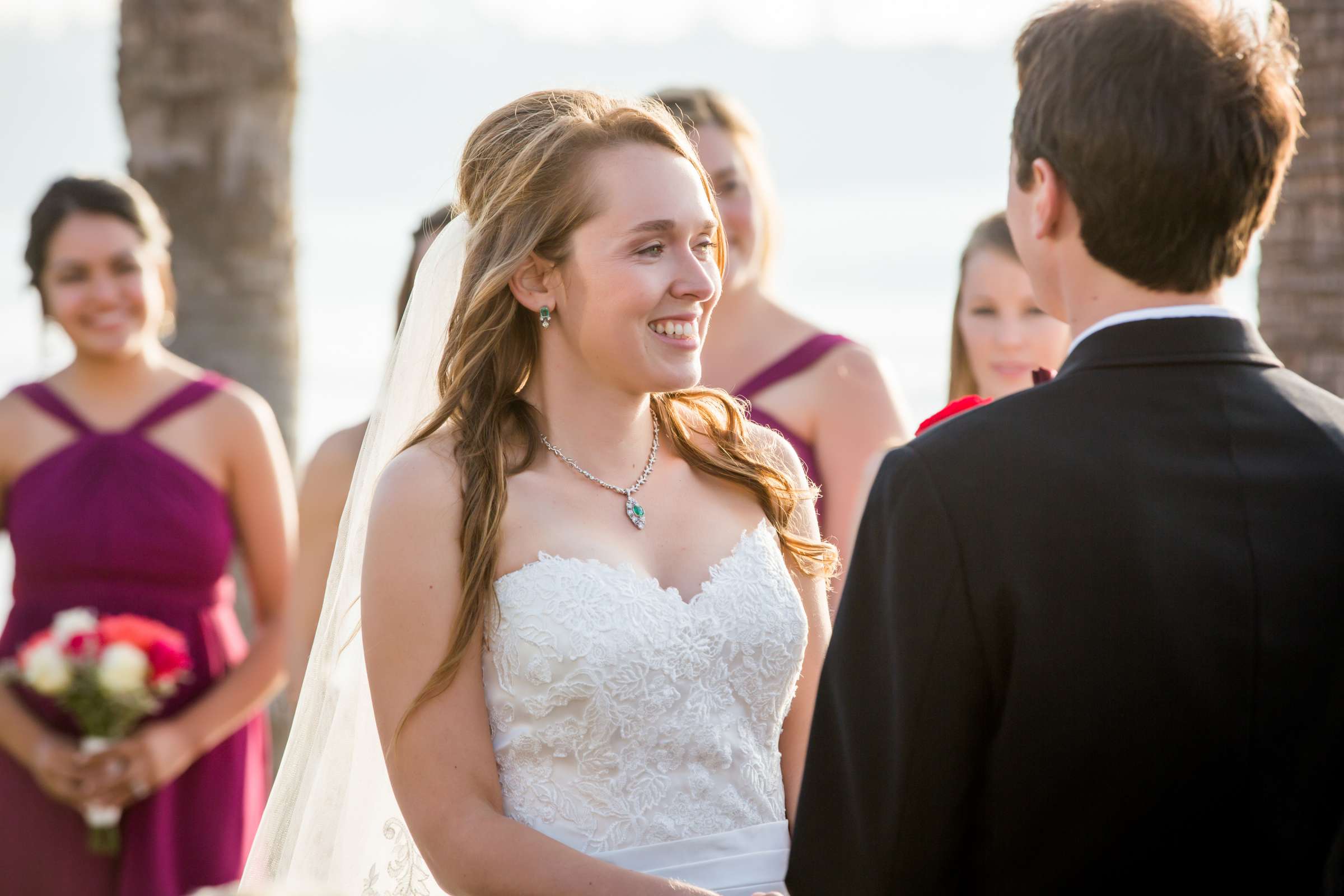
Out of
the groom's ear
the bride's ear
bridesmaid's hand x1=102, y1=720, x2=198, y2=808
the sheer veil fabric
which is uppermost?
the groom's ear

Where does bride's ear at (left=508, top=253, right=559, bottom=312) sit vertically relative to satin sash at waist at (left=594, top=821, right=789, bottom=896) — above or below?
above

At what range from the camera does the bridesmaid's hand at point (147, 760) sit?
14.8 feet

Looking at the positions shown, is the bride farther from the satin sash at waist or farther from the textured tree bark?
the textured tree bark

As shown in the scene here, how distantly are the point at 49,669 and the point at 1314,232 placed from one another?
4485 mm

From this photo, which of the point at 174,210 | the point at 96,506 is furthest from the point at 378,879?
the point at 174,210

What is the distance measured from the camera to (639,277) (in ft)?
9.58

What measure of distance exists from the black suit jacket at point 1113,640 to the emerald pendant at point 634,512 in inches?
43.9

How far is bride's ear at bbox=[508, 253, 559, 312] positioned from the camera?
3037mm

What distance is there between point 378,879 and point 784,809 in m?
0.90

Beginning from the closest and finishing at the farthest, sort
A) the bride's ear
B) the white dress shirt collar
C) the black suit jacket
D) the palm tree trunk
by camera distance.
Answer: the black suit jacket → the white dress shirt collar → the bride's ear → the palm tree trunk

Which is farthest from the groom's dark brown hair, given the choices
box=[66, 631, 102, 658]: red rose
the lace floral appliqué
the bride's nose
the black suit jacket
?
box=[66, 631, 102, 658]: red rose

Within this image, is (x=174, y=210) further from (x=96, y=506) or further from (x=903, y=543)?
(x=903, y=543)

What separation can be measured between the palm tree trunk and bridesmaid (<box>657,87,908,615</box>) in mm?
1769

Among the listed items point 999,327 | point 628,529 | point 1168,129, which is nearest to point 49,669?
point 628,529
